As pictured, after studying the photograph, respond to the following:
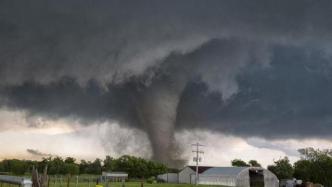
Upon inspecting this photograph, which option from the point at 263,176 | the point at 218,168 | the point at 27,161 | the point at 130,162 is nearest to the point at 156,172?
the point at 130,162

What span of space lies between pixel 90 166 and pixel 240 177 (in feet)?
272

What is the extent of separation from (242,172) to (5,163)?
99.1m

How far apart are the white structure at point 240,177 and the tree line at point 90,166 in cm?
3156

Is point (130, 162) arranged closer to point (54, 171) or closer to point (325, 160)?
point (54, 171)

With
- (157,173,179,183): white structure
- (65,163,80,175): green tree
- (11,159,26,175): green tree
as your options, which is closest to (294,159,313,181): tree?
(157,173,179,183): white structure

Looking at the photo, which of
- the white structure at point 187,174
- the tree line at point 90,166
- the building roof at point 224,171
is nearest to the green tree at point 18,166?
the tree line at point 90,166

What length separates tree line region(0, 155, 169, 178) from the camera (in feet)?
464

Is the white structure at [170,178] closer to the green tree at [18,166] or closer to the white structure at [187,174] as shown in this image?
the white structure at [187,174]

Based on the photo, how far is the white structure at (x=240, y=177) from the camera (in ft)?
340

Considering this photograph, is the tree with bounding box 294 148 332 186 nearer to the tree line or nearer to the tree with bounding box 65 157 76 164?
the tree line

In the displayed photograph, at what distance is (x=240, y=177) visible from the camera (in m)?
104

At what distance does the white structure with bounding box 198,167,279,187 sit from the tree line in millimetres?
31564

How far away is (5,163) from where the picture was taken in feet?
558

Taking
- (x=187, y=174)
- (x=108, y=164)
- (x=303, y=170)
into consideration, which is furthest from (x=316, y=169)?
(x=108, y=164)
